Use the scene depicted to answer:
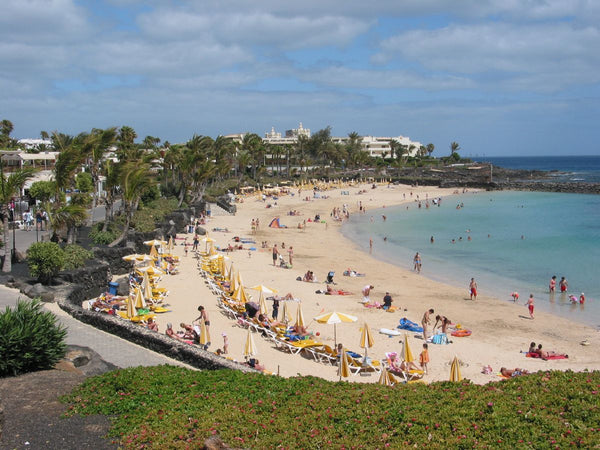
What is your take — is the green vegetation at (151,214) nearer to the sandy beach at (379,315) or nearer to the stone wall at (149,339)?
the sandy beach at (379,315)

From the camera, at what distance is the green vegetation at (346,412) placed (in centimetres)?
631

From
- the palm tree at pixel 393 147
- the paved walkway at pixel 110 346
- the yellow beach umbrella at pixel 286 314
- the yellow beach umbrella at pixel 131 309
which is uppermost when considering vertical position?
the palm tree at pixel 393 147

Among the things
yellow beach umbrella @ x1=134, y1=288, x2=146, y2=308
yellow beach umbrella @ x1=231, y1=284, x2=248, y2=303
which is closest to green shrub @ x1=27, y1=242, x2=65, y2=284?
yellow beach umbrella @ x1=134, y1=288, x2=146, y2=308

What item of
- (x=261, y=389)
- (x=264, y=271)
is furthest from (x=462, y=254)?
(x=261, y=389)

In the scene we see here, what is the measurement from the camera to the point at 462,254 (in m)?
32.2

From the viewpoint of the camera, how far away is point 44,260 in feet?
55.2

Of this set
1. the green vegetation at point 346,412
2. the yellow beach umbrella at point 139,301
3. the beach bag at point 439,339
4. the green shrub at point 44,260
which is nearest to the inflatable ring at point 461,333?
the beach bag at point 439,339

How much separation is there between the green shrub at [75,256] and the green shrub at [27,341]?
9.65 meters

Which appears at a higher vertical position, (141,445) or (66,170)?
(66,170)

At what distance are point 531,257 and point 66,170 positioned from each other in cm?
2466

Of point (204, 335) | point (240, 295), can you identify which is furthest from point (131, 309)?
point (240, 295)

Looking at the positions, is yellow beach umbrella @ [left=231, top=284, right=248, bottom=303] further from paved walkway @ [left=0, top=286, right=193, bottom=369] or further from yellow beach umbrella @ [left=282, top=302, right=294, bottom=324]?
paved walkway @ [left=0, top=286, right=193, bottom=369]

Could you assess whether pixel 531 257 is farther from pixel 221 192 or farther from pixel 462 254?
pixel 221 192

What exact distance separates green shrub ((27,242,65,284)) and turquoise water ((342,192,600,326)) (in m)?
16.4
